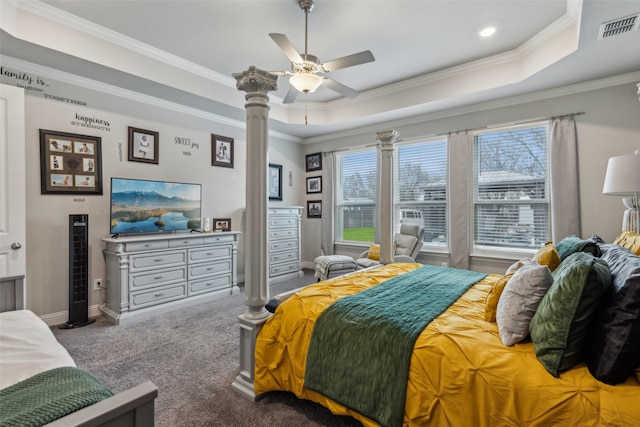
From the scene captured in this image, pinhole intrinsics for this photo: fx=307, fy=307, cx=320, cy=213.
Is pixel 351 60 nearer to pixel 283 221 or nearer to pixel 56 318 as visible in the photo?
pixel 283 221

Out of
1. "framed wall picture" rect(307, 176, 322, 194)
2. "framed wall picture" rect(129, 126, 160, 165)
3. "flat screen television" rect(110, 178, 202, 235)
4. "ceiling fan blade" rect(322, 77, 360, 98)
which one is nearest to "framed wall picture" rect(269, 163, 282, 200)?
"framed wall picture" rect(307, 176, 322, 194)

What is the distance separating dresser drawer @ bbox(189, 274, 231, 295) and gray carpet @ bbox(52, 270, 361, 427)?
0.25 m

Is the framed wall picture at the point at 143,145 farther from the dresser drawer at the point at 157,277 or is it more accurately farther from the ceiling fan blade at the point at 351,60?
the ceiling fan blade at the point at 351,60

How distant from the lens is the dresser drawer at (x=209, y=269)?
4.01 m

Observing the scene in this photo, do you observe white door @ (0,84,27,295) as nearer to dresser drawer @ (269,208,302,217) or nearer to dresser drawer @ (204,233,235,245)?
dresser drawer @ (204,233,235,245)

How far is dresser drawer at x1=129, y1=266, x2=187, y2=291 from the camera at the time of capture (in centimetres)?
344

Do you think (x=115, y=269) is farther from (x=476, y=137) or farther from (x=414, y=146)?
(x=476, y=137)

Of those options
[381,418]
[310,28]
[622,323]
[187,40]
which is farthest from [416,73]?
[381,418]

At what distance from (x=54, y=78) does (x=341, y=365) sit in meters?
4.01

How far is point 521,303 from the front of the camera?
4.93ft

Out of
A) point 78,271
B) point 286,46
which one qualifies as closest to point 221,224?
point 78,271

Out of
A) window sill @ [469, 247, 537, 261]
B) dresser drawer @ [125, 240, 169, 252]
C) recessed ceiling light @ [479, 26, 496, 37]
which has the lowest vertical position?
window sill @ [469, 247, 537, 261]

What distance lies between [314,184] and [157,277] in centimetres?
339

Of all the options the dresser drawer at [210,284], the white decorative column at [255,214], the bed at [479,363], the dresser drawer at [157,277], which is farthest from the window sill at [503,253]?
the dresser drawer at [157,277]
